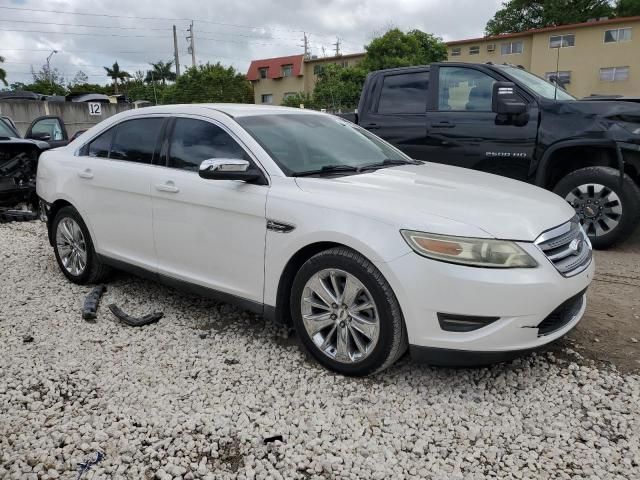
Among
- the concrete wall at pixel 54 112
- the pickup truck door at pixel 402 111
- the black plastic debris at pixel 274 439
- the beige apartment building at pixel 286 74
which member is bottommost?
the black plastic debris at pixel 274 439

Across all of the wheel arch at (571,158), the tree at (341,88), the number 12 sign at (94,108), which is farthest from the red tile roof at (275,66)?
the wheel arch at (571,158)

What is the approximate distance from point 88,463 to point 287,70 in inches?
2028

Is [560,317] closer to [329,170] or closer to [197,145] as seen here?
[329,170]

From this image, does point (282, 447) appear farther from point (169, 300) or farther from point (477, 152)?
point (477, 152)

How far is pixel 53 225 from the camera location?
4855 mm

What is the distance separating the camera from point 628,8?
4406cm

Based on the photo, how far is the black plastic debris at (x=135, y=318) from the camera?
12.7 feet

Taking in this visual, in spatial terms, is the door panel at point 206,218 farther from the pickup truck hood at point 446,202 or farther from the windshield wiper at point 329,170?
the pickup truck hood at point 446,202

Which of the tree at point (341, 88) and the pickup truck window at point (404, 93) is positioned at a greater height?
the tree at point (341, 88)

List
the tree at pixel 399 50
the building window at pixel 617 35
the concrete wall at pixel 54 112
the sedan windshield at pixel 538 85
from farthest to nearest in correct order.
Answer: the tree at pixel 399 50 → the building window at pixel 617 35 → the concrete wall at pixel 54 112 → the sedan windshield at pixel 538 85

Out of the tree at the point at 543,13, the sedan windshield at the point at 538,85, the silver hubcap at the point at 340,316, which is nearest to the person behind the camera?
the silver hubcap at the point at 340,316

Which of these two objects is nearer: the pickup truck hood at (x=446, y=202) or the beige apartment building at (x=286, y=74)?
the pickup truck hood at (x=446, y=202)

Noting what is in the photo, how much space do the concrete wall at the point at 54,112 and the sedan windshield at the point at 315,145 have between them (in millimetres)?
16806

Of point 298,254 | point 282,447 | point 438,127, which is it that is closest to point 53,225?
point 298,254
